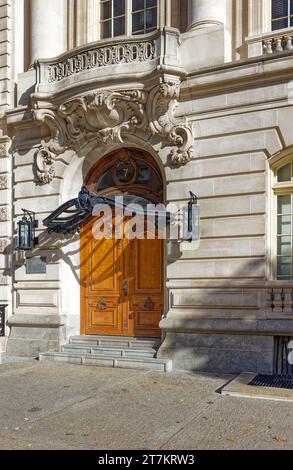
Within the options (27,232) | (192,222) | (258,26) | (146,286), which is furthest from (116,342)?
(258,26)

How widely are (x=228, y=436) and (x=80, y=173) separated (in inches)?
310

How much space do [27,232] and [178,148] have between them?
4280mm

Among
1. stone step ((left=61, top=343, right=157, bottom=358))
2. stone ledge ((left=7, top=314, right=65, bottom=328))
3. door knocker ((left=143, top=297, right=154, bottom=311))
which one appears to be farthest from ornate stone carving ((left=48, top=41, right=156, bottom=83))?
stone step ((left=61, top=343, right=157, bottom=358))

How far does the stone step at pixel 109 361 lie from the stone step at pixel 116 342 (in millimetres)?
440

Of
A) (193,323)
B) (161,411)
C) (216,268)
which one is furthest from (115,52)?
(161,411)

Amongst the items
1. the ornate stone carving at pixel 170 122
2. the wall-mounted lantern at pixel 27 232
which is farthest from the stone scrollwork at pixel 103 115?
the wall-mounted lantern at pixel 27 232

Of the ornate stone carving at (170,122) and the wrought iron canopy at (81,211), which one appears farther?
the wrought iron canopy at (81,211)

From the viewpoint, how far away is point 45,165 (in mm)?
12648

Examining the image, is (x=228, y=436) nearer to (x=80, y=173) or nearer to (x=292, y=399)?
(x=292, y=399)

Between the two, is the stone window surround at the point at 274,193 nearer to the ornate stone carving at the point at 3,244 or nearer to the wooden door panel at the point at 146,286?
the wooden door panel at the point at 146,286

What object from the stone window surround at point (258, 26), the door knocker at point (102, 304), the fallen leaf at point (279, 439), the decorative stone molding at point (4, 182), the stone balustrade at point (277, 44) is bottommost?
the fallen leaf at point (279, 439)

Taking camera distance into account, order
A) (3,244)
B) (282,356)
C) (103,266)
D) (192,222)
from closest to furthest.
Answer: (282,356), (192,222), (103,266), (3,244)

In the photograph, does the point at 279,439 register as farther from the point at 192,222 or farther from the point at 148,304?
the point at 148,304

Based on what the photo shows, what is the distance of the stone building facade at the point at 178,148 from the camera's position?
1019 centimetres
